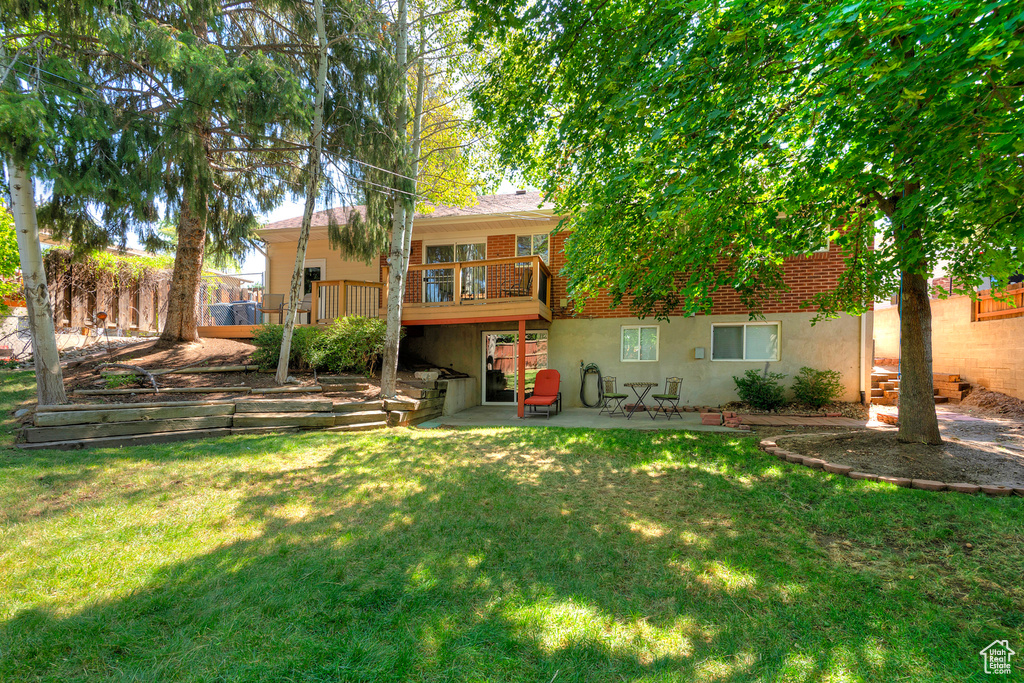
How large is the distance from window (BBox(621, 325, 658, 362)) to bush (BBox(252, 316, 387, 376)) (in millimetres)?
6061

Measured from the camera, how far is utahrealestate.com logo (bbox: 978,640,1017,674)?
238 cm

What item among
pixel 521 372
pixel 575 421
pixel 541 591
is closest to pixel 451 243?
pixel 521 372

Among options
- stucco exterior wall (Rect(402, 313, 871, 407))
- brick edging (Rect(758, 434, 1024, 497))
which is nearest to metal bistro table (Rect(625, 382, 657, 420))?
stucco exterior wall (Rect(402, 313, 871, 407))

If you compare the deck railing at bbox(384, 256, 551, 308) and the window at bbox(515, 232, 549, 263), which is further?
the window at bbox(515, 232, 549, 263)

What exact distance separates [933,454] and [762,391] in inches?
176

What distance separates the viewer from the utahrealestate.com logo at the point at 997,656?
A: 238 centimetres

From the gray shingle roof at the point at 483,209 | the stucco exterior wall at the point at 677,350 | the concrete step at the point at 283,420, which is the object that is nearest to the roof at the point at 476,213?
the gray shingle roof at the point at 483,209

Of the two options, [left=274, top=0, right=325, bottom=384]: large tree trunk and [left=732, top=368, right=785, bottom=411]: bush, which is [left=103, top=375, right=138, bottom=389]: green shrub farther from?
[left=732, top=368, right=785, bottom=411]: bush

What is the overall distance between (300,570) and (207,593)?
53cm

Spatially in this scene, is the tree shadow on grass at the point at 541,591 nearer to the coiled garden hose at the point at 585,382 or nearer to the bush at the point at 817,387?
the bush at the point at 817,387

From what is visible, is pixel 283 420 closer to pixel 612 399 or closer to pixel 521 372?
pixel 521 372

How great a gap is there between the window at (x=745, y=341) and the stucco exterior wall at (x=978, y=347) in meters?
4.77

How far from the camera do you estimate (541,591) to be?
2.96m

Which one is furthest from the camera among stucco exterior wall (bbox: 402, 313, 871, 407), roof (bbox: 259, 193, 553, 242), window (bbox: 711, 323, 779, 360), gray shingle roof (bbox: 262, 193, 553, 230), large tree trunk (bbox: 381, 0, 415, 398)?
gray shingle roof (bbox: 262, 193, 553, 230)
